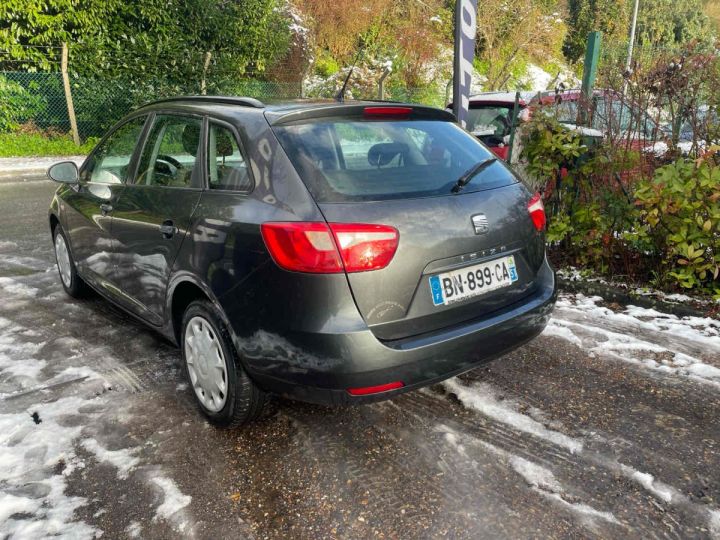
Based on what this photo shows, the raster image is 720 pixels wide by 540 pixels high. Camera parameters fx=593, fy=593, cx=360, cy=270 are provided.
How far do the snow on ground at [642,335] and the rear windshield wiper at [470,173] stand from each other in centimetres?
163

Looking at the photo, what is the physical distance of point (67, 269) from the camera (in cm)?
493

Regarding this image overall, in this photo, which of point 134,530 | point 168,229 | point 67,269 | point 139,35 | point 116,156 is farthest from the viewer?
point 139,35

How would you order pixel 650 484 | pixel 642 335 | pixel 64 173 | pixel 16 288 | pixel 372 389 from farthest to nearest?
pixel 16 288
pixel 64 173
pixel 642 335
pixel 650 484
pixel 372 389

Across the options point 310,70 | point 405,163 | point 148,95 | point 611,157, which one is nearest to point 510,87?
point 310,70

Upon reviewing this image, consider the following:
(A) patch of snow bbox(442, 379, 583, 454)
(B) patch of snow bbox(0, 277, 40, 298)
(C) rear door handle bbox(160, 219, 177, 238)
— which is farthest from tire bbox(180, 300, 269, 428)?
(B) patch of snow bbox(0, 277, 40, 298)

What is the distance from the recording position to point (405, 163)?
112 inches

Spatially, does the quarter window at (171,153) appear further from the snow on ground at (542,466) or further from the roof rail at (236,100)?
the snow on ground at (542,466)

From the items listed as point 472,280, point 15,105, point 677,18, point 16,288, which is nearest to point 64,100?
point 15,105

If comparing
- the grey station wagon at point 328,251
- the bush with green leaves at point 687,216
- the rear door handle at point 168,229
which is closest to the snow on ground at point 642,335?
the bush with green leaves at point 687,216

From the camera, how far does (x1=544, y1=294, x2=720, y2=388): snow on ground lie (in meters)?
3.68

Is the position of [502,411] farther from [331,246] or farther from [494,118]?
[494,118]

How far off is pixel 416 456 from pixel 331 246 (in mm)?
1109

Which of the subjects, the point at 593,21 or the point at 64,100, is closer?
the point at 64,100

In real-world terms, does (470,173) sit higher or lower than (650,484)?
higher
